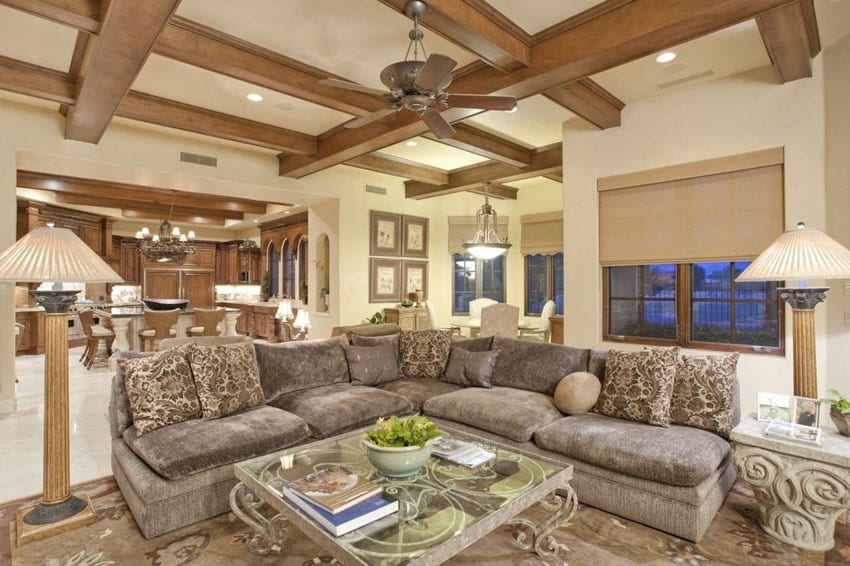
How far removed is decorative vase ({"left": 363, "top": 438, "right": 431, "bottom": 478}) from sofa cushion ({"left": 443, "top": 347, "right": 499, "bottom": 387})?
71.1 inches

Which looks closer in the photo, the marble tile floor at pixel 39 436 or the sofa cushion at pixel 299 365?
the marble tile floor at pixel 39 436

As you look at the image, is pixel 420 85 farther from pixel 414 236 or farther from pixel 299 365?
pixel 414 236

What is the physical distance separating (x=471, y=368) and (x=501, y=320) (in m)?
1.64

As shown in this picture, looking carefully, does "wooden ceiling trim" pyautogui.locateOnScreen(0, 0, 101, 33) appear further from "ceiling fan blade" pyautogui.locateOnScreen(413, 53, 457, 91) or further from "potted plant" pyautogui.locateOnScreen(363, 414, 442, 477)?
"potted plant" pyautogui.locateOnScreen(363, 414, 442, 477)

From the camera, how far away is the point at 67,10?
257 centimetres

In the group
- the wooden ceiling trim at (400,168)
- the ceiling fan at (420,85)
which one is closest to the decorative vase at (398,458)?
the ceiling fan at (420,85)

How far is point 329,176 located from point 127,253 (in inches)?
301

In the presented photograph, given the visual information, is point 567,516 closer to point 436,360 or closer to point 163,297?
point 436,360

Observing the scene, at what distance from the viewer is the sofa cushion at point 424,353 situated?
4.34 m

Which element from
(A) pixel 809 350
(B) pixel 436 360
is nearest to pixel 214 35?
(B) pixel 436 360

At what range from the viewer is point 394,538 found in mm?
1712

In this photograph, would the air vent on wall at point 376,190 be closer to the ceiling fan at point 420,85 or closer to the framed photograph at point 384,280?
the framed photograph at point 384,280

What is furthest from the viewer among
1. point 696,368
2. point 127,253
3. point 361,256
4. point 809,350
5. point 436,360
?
point 127,253

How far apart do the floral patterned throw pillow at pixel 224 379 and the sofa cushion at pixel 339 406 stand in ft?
0.96
